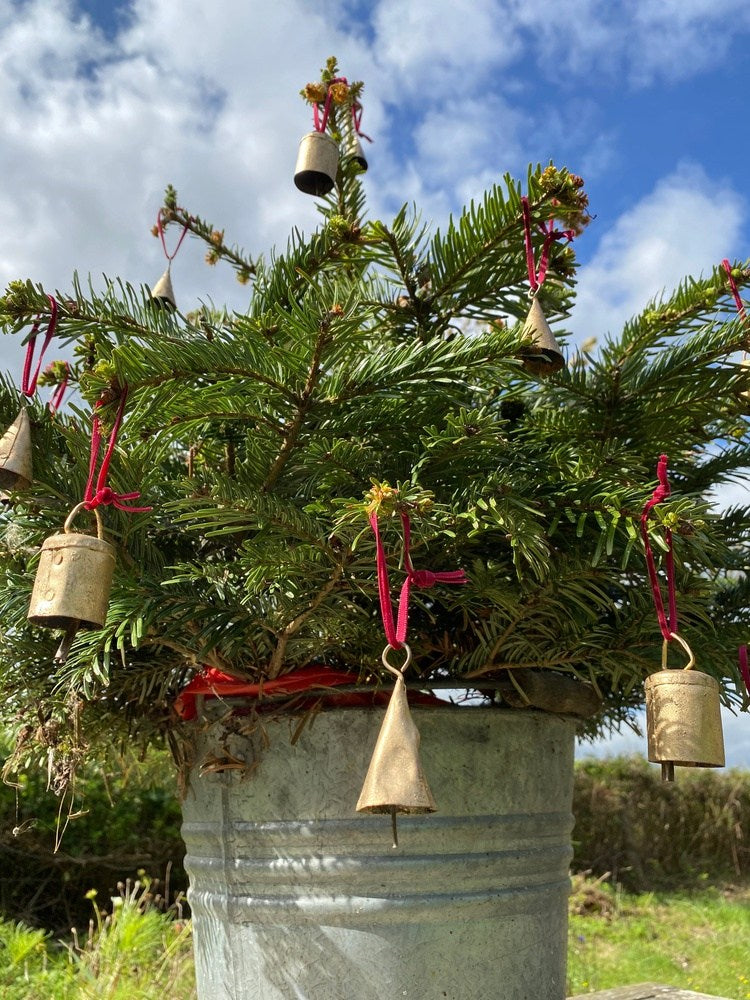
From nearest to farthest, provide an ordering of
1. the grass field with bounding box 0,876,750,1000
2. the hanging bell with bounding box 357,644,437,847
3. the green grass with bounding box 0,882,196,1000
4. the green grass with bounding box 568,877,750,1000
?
the hanging bell with bounding box 357,644,437,847
the green grass with bounding box 0,882,196,1000
the grass field with bounding box 0,876,750,1000
the green grass with bounding box 568,877,750,1000

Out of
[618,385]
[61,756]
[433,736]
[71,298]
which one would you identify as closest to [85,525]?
[71,298]

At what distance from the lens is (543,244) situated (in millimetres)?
1033

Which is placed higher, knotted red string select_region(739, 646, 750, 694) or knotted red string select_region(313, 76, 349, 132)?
knotted red string select_region(313, 76, 349, 132)

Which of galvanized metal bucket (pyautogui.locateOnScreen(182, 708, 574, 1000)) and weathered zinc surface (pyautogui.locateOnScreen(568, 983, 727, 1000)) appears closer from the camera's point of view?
galvanized metal bucket (pyautogui.locateOnScreen(182, 708, 574, 1000))

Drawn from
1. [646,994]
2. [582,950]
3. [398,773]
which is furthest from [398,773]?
[582,950]

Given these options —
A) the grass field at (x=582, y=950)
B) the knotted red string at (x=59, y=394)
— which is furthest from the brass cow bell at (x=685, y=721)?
the grass field at (x=582, y=950)

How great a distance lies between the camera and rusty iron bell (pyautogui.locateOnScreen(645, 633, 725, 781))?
32.7 inches

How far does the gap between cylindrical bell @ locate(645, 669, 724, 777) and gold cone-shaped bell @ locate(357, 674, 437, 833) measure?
0.24m

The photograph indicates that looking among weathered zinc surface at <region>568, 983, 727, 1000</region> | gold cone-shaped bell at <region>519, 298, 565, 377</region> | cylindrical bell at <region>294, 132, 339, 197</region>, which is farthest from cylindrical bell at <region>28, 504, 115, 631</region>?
weathered zinc surface at <region>568, 983, 727, 1000</region>

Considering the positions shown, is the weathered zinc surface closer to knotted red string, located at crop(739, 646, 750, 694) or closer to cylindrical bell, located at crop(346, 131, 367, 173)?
knotted red string, located at crop(739, 646, 750, 694)

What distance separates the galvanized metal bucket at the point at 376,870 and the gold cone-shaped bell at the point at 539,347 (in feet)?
1.34

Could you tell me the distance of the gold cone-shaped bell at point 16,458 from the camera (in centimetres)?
87

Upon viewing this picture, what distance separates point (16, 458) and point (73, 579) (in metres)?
0.14

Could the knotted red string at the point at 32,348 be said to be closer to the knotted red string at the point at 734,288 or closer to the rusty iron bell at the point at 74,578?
the rusty iron bell at the point at 74,578
